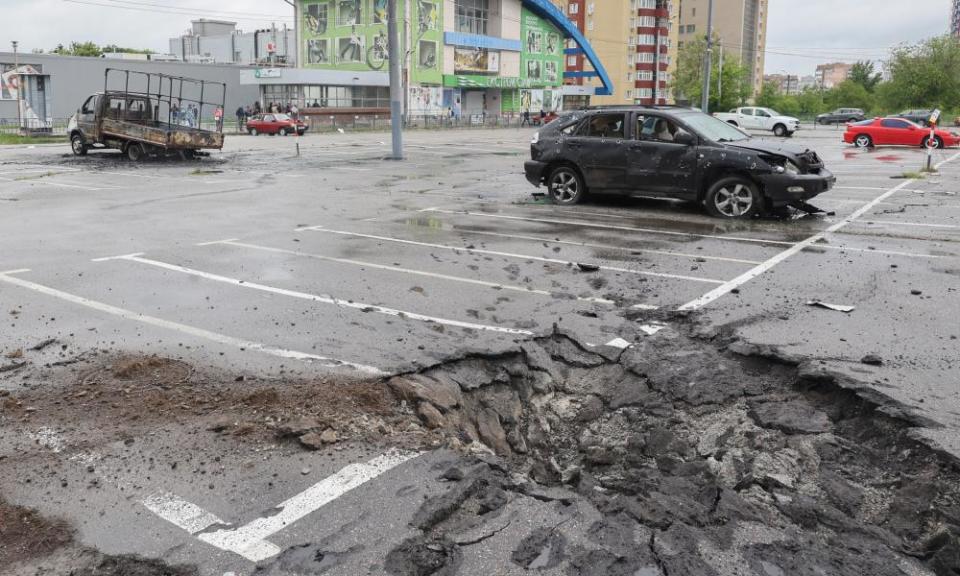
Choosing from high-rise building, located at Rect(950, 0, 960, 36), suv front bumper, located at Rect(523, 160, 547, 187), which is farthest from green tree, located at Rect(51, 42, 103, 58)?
high-rise building, located at Rect(950, 0, 960, 36)

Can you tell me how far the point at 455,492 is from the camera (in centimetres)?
378

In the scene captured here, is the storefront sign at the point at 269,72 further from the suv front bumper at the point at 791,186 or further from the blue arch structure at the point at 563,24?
the suv front bumper at the point at 791,186

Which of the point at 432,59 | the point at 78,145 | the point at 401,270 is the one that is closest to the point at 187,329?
the point at 401,270

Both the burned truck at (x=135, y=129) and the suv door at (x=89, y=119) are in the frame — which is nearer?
the burned truck at (x=135, y=129)

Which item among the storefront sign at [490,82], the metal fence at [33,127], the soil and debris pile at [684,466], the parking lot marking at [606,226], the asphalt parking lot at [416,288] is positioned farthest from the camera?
the storefront sign at [490,82]

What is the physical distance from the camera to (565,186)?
14586 mm

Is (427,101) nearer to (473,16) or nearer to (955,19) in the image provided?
(473,16)

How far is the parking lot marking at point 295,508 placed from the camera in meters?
3.37

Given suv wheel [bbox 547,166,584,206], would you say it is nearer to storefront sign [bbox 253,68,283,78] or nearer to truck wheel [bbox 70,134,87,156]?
truck wheel [bbox 70,134,87,156]

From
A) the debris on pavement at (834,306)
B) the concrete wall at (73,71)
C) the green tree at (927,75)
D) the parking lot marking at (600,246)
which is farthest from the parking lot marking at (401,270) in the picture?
the green tree at (927,75)

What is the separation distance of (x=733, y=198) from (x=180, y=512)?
10.7 metres

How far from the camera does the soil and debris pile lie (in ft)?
10.9

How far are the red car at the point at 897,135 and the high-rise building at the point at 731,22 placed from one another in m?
108

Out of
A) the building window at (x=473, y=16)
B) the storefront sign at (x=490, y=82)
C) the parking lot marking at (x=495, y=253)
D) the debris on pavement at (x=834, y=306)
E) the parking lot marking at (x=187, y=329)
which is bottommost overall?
the parking lot marking at (x=187, y=329)
